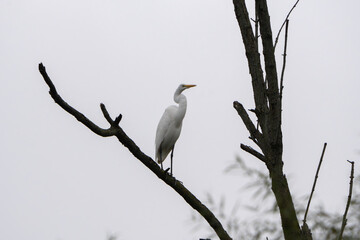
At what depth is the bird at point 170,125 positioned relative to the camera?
25.6 ft

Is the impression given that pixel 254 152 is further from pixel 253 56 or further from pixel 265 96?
pixel 253 56

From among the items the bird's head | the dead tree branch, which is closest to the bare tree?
the dead tree branch

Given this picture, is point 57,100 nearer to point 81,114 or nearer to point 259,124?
point 81,114

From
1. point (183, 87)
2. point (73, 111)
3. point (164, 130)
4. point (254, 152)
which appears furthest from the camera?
point (183, 87)

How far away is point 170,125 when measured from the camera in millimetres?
7824

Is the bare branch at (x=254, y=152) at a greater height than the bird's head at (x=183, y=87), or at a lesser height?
lesser

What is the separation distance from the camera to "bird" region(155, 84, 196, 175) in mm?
7789

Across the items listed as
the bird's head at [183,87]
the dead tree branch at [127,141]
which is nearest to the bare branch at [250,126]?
the dead tree branch at [127,141]

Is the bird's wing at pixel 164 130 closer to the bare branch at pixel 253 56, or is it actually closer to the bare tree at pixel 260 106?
the bare tree at pixel 260 106

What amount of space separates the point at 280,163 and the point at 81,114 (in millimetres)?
957

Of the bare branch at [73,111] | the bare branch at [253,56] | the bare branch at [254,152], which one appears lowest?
the bare branch at [254,152]

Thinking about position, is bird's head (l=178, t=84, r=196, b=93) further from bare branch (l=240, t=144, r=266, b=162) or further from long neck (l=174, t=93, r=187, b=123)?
bare branch (l=240, t=144, r=266, b=162)

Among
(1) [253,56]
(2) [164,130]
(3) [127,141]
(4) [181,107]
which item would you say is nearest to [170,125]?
(2) [164,130]

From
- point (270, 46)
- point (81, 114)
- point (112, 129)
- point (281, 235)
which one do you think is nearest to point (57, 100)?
point (81, 114)
